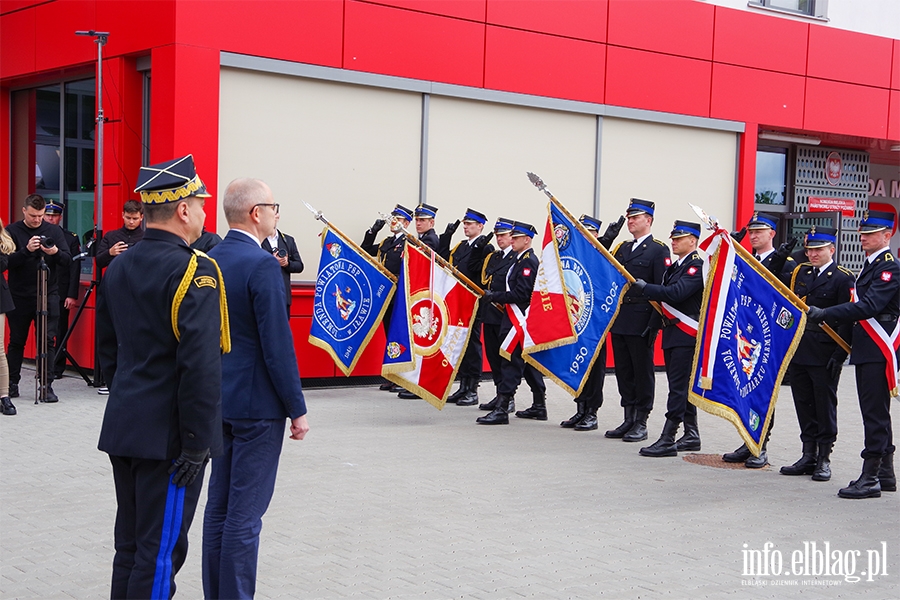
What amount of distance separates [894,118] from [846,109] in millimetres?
1275

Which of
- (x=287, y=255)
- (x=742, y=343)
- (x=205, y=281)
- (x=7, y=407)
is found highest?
(x=205, y=281)

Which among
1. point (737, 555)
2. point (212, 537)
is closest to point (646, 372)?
point (737, 555)

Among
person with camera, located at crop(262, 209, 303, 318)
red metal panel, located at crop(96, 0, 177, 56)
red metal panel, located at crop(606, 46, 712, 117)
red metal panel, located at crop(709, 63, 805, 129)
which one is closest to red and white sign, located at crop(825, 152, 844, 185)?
red metal panel, located at crop(709, 63, 805, 129)

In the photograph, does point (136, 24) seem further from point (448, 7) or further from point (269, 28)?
point (448, 7)

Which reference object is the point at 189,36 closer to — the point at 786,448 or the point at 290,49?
the point at 290,49

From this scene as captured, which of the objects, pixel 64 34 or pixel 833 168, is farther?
pixel 833 168

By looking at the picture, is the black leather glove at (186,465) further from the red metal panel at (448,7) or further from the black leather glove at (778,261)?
the red metal panel at (448,7)

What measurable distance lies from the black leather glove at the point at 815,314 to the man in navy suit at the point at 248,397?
4661 millimetres

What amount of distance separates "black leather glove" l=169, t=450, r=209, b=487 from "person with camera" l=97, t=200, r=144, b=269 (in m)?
7.49

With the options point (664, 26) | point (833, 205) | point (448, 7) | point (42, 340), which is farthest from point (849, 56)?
point (42, 340)

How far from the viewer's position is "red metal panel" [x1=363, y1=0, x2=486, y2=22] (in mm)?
12844

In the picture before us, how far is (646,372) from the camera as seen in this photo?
9.62 metres

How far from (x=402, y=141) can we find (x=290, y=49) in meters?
1.86

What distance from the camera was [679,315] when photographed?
902 centimetres
